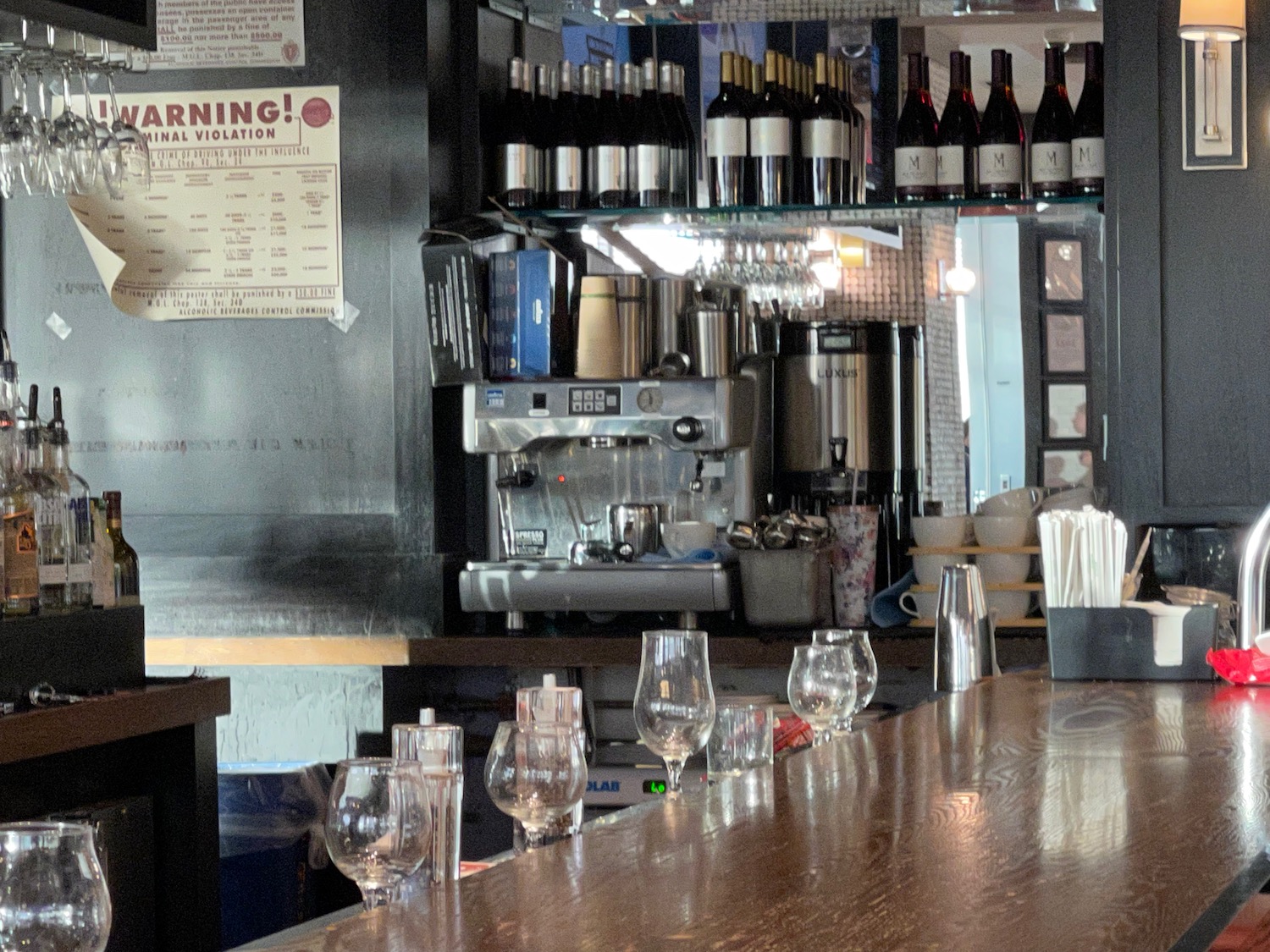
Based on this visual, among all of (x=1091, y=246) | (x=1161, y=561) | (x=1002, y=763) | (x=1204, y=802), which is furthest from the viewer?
(x=1091, y=246)

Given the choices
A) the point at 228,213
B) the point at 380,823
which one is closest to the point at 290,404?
the point at 228,213

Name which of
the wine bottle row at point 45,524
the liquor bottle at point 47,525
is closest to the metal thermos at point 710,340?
the wine bottle row at point 45,524

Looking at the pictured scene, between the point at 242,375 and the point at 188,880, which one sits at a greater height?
the point at 242,375

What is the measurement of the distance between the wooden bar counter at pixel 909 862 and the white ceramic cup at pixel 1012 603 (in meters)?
2.09

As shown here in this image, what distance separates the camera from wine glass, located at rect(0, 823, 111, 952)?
3.66 feet

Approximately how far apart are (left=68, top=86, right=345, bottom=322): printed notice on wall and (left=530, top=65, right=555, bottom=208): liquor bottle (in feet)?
1.64

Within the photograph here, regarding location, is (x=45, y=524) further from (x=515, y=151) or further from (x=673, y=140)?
(x=673, y=140)

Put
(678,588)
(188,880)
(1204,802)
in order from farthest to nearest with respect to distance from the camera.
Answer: (678,588), (188,880), (1204,802)

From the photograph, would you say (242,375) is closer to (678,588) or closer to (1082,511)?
(678,588)

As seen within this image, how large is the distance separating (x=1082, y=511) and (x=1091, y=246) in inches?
78.1

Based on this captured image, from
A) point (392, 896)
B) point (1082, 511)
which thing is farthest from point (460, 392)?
point (392, 896)

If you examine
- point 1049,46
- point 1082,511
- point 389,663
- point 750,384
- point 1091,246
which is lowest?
point 389,663

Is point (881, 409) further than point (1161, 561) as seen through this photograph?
Yes

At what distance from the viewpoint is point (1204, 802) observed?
1.68 meters
